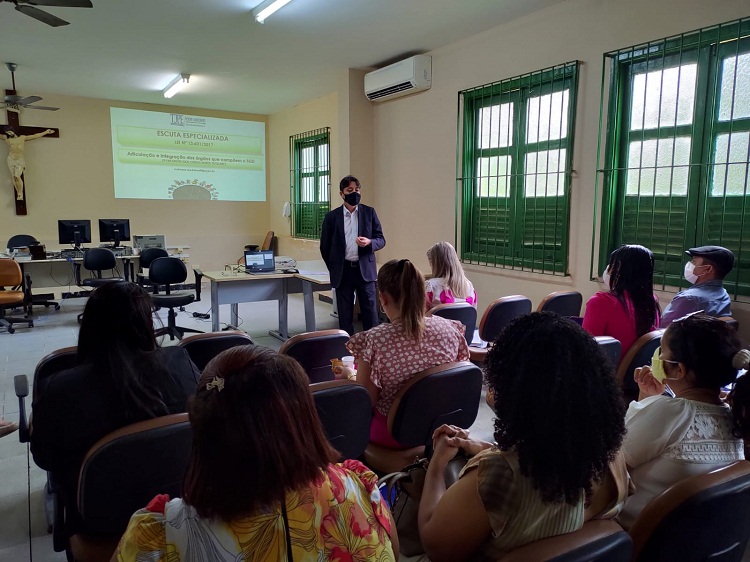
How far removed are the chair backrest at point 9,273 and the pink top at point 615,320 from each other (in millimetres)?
5527

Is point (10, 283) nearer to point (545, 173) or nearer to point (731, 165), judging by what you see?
point (545, 173)

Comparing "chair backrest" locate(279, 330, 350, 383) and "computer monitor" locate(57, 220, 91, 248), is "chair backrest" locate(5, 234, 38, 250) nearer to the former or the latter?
"computer monitor" locate(57, 220, 91, 248)

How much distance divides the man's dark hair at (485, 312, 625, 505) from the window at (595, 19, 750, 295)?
2693 mm

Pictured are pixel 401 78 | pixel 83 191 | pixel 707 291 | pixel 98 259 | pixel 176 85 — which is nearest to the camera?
pixel 707 291

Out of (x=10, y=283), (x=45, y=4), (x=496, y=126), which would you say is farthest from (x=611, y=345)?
(x=10, y=283)

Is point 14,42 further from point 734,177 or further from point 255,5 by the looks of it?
point 734,177

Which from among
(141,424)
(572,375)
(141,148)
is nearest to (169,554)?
(141,424)

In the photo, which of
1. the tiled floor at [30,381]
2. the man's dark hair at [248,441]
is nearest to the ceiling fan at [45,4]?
the tiled floor at [30,381]

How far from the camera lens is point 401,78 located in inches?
211

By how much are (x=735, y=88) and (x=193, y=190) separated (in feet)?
23.9

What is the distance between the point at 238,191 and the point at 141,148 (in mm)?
1568

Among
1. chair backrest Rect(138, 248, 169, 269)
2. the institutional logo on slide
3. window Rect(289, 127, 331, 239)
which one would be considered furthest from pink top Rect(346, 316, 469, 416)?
the institutional logo on slide

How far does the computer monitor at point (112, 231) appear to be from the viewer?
21.8 ft

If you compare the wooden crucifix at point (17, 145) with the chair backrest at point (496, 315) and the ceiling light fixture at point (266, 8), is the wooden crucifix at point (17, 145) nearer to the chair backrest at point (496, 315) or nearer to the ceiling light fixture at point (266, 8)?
the ceiling light fixture at point (266, 8)
